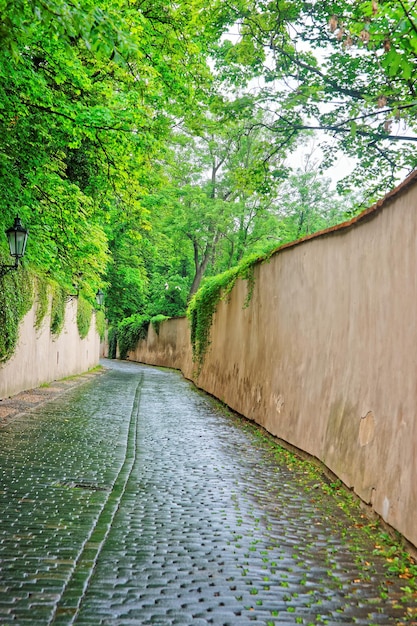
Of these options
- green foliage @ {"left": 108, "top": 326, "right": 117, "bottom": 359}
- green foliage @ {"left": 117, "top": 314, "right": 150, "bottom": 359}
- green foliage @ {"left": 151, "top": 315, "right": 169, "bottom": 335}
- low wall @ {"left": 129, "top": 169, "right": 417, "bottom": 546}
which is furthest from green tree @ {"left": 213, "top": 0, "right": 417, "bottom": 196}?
green foliage @ {"left": 108, "top": 326, "right": 117, "bottom": 359}

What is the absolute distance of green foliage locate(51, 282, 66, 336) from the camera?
18.5 metres

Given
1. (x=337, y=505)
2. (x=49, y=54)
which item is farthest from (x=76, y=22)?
(x=49, y=54)

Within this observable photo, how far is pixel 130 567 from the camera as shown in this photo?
13.3ft

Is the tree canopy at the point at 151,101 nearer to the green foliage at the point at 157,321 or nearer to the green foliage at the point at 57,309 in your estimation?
the green foliage at the point at 57,309

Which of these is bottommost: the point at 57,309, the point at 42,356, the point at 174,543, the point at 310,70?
the point at 174,543

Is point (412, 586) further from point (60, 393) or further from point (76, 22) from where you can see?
point (60, 393)

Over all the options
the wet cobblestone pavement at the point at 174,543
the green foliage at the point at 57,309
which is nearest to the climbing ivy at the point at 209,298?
the green foliage at the point at 57,309

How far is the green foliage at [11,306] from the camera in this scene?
12.2 metres

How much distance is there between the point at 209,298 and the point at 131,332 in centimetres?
2992

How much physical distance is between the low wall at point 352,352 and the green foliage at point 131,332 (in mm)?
33087

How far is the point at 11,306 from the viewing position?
1276 centimetres

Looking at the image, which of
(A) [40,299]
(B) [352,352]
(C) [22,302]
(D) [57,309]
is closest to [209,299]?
(D) [57,309]

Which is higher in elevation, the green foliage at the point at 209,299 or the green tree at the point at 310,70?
the green tree at the point at 310,70

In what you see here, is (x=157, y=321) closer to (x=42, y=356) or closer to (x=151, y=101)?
(x=42, y=356)
